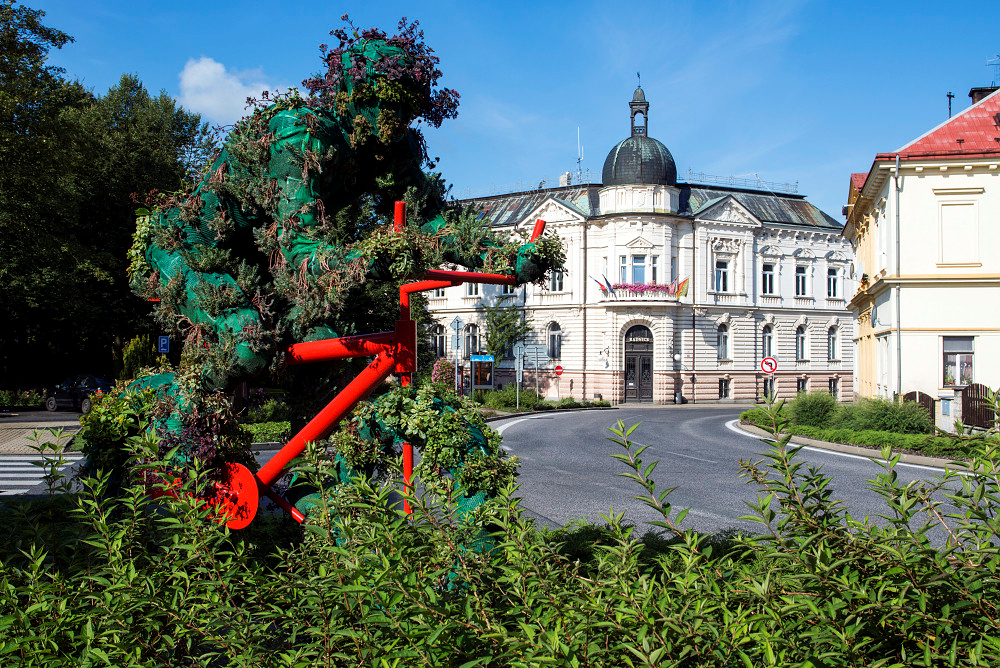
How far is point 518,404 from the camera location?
33.1 meters

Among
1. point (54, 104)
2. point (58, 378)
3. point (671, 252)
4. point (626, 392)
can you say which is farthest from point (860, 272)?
point (58, 378)

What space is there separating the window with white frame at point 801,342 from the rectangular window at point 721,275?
20.5ft

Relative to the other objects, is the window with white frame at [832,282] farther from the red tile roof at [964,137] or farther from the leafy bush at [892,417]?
the leafy bush at [892,417]

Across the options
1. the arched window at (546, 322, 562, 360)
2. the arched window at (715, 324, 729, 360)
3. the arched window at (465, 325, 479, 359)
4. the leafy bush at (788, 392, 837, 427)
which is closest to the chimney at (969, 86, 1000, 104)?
the leafy bush at (788, 392, 837, 427)

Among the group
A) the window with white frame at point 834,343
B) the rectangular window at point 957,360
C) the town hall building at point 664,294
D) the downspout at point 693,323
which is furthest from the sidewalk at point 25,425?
the window with white frame at point 834,343

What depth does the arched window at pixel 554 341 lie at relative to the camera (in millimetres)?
42125

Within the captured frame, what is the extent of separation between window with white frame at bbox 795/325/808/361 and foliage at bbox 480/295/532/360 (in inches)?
700

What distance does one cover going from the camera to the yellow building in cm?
2136

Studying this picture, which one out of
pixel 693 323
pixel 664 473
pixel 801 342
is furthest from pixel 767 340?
pixel 664 473

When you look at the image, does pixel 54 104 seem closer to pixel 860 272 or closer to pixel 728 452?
pixel 728 452

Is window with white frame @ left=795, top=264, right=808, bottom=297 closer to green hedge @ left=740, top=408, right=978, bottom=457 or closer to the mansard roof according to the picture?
the mansard roof

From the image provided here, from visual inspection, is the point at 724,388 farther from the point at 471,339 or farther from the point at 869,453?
the point at 869,453

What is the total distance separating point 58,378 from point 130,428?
122ft

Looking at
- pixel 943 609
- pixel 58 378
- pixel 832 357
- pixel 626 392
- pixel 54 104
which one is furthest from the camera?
pixel 832 357
